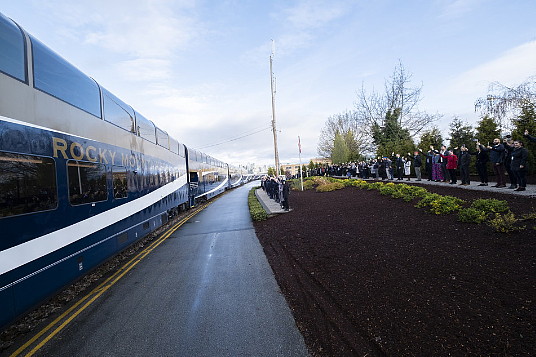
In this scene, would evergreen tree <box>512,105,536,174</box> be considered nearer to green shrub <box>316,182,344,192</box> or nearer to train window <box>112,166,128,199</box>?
green shrub <box>316,182,344,192</box>

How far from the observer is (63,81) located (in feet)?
16.5

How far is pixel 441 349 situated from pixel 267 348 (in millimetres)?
1764

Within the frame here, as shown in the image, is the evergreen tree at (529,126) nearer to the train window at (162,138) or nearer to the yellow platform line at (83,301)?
the train window at (162,138)

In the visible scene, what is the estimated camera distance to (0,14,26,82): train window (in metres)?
3.68

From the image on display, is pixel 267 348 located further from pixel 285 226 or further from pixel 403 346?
pixel 285 226

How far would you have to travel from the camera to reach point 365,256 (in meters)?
A: 5.49

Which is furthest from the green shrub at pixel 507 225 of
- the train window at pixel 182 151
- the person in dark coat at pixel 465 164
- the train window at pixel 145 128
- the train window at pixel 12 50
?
the train window at pixel 182 151

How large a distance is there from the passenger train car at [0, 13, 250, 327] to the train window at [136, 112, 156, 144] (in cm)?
104

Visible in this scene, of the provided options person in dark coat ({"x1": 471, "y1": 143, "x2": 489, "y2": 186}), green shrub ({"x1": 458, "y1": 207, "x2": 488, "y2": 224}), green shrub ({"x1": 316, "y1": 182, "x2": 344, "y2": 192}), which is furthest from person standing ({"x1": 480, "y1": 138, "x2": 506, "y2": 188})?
green shrub ({"x1": 316, "y1": 182, "x2": 344, "y2": 192})

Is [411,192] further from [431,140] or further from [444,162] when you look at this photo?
[431,140]

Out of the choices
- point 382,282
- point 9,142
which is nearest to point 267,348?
point 382,282

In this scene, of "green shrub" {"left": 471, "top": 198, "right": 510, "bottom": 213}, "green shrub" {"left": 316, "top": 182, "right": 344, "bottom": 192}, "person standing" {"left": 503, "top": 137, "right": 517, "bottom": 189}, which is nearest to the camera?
"green shrub" {"left": 471, "top": 198, "right": 510, "bottom": 213}

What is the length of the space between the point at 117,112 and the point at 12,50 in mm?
3522

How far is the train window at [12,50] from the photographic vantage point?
368cm
